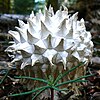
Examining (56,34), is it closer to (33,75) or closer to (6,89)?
(33,75)

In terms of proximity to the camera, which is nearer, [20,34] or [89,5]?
[20,34]

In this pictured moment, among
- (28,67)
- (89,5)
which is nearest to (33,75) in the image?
(28,67)

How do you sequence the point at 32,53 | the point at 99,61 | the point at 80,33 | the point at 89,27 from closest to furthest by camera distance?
the point at 32,53 → the point at 80,33 → the point at 99,61 → the point at 89,27

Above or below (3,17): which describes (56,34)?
below

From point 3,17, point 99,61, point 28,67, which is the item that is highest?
point 3,17

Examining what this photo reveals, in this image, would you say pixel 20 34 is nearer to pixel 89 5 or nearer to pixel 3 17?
pixel 3 17

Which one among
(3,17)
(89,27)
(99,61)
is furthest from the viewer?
(89,27)

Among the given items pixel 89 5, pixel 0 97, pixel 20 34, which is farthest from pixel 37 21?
pixel 89 5
